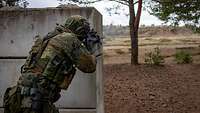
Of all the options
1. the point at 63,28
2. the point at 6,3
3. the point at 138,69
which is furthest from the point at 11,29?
the point at 138,69

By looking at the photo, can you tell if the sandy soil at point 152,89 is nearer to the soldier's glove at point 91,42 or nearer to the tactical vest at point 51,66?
the soldier's glove at point 91,42

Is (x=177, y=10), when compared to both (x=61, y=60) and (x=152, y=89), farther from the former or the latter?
(x=61, y=60)

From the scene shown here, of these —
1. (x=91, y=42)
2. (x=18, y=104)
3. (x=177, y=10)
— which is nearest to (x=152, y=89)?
(x=177, y=10)

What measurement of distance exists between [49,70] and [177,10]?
38.1ft

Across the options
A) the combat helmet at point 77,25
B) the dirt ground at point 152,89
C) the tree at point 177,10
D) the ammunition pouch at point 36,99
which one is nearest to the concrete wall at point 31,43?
the combat helmet at point 77,25

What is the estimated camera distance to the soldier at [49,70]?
Result: 4293 millimetres

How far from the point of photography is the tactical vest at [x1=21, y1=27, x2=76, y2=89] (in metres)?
4.29

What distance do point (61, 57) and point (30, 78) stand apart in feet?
1.14

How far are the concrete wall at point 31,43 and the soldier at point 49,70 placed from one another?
1.86 meters

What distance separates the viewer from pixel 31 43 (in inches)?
254

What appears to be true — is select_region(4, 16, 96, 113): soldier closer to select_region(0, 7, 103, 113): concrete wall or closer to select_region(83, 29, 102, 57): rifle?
select_region(83, 29, 102, 57): rifle

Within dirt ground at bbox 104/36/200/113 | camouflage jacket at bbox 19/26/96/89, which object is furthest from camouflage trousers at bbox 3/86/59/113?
dirt ground at bbox 104/36/200/113

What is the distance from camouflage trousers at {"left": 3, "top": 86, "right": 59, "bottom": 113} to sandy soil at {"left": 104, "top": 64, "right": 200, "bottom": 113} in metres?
5.59

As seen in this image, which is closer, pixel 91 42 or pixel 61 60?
pixel 61 60
